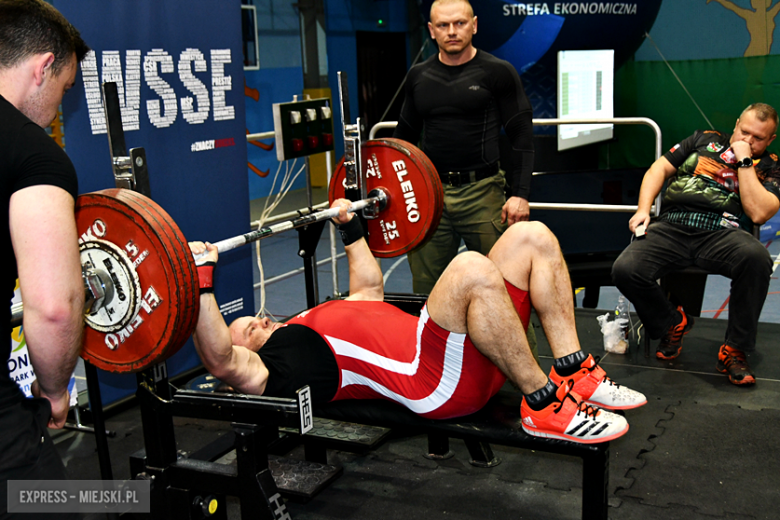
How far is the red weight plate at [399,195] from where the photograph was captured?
2.68m

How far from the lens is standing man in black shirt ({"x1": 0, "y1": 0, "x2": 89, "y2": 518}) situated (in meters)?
1.16

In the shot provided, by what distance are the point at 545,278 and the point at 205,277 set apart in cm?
95

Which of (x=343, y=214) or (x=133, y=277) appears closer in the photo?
(x=133, y=277)

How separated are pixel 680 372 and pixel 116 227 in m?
2.40

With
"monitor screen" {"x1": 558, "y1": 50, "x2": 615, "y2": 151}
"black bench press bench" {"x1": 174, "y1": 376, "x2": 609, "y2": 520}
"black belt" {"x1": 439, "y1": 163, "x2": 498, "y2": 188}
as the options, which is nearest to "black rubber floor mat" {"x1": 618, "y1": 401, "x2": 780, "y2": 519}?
"black bench press bench" {"x1": 174, "y1": 376, "x2": 609, "y2": 520}

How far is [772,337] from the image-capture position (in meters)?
3.34

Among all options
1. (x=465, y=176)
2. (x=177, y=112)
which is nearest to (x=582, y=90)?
(x=465, y=176)

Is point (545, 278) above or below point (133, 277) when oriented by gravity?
below

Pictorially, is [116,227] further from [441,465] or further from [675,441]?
[675,441]

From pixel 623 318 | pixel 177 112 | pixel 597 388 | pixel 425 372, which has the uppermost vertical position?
pixel 177 112

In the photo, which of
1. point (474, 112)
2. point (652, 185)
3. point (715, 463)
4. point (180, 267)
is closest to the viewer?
point (180, 267)

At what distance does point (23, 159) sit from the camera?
1.16m

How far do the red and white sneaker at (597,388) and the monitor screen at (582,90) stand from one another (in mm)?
4745

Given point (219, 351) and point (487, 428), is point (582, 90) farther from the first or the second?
point (219, 351)
